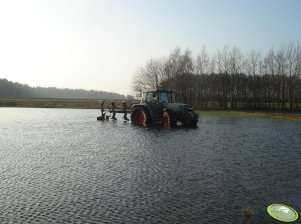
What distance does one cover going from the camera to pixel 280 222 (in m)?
7.46

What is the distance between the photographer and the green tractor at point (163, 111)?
27750 millimetres

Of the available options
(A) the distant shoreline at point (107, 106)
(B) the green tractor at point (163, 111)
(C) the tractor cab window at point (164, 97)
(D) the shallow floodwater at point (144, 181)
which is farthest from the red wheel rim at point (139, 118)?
(D) the shallow floodwater at point (144, 181)

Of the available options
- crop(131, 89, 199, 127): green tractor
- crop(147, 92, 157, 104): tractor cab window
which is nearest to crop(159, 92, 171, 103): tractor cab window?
crop(131, 89, 199, 127): green tractor

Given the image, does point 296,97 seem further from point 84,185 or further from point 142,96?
point 84,185

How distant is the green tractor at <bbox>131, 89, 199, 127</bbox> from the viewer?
2775cm

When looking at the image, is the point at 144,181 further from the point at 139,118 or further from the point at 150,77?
the point at 150,77

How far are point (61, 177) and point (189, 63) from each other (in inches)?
2253

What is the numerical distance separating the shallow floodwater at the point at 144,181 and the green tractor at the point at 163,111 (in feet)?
29.8

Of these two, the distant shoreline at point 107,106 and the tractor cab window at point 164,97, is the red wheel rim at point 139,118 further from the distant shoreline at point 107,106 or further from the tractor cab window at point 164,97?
the distant shoreline at point 107,106

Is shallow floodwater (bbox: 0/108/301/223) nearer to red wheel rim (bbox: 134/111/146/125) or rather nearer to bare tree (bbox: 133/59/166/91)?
red wheel rim (bbox: 134/111/146/125)

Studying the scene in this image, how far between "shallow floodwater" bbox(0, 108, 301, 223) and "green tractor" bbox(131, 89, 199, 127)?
9085 millimetres

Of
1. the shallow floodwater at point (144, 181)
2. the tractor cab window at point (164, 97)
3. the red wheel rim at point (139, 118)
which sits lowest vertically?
the shallow floodwater at point (144, 181)

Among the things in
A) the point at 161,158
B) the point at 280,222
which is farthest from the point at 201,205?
the point at 161,158

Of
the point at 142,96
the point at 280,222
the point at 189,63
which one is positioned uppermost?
the point at 189,63
